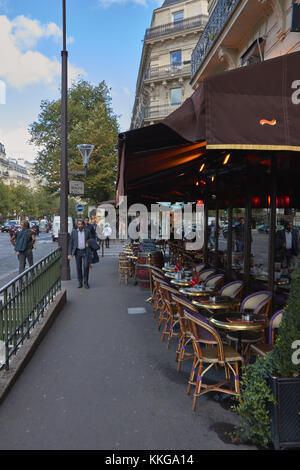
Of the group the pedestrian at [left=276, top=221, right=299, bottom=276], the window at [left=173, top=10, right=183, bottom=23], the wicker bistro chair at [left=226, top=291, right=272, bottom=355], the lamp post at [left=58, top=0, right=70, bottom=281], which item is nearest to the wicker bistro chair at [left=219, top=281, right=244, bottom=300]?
the pedestrian at [left=276, top=221, right=299, bottom=276]

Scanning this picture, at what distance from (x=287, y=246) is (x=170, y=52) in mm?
34620

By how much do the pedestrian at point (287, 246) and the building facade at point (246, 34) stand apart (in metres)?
3.27

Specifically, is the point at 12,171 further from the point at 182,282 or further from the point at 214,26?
the point at 182,282

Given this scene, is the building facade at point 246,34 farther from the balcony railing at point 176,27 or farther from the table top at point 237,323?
the balcony railing at point 176,27

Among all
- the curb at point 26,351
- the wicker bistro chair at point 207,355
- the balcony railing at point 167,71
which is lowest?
the curb at point 26,351

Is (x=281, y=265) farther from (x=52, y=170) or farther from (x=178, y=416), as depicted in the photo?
(x=52, y=170)

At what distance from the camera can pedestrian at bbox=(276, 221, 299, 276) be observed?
21.9 ft

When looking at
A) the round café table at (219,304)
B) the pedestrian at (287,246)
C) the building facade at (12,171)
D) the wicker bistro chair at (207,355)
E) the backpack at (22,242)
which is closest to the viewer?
the wicker bistro chair at (207,355)

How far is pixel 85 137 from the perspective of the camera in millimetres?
31500

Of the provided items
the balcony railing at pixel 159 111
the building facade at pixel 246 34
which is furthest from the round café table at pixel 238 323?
the balcony railing at pixel 159 111

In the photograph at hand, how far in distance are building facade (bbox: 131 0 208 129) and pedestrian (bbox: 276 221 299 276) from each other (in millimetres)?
30136

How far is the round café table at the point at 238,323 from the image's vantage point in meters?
4.14

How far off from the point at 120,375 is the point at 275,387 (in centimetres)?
217

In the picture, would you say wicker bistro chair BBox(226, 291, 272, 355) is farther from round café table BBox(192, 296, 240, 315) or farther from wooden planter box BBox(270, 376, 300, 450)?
wooden planter box BBox(270, 376, 300, 450)
